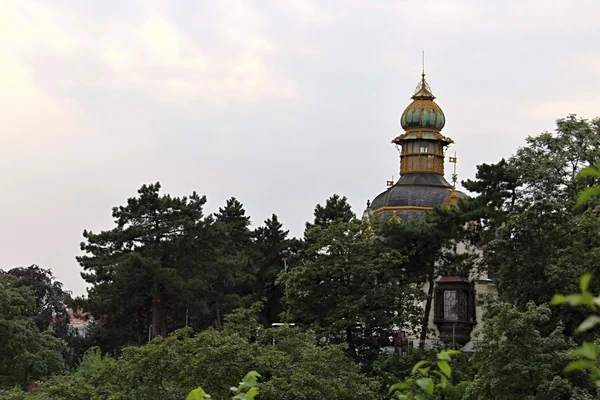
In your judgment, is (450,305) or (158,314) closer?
(158,314)

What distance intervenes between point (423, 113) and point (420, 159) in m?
2.69

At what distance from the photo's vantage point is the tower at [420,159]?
60938 mm

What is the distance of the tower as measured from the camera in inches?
2399

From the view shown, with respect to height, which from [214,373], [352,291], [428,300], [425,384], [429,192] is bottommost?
[425,384]

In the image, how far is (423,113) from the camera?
64750 millimetres

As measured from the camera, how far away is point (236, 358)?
3203 centimetres

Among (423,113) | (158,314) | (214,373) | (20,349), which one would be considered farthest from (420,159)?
(214,373)

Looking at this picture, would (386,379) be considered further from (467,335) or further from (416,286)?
(467,335)

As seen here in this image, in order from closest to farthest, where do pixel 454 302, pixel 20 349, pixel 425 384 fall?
pixel 425 384 → pixel 20 349 → pixel 454 302

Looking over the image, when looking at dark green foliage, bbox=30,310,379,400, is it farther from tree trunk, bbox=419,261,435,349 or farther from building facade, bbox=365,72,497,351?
building facade, bbox=365,72,497,351

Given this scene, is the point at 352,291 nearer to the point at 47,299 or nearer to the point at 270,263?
the point at 270,263

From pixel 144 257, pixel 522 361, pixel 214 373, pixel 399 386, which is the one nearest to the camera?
pixel 399 386

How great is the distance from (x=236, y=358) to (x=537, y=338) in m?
8.33

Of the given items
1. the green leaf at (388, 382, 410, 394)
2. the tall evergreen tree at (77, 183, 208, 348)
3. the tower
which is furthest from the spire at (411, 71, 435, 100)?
the green leaf at (388, 382, 410, 394)
